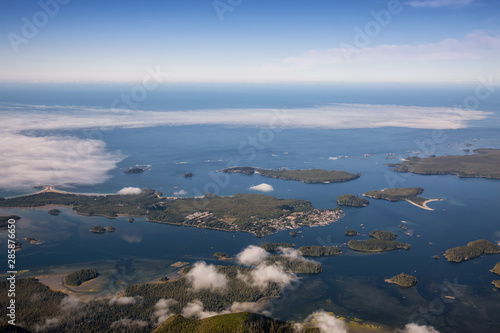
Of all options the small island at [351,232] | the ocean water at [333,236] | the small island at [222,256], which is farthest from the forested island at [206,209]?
the small island at [222,256]

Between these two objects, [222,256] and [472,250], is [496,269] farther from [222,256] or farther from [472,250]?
[222,256]

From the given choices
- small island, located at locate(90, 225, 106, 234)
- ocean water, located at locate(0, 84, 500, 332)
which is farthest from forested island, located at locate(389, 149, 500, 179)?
small island, located at locate(90, 225, 106, 234)

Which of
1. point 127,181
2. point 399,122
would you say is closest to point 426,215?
point 127,181

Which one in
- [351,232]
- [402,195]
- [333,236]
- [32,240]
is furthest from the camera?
[402,195]

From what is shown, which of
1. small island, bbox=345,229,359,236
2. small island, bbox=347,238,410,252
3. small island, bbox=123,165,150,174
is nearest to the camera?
small island, bbox=347,238,410,252

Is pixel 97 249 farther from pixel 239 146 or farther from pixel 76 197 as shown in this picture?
pixel 239 146

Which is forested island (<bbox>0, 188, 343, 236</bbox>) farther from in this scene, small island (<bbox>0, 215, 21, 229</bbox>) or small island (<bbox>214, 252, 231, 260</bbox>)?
small island (<bbox>214, 252, 231, 260</bbox>)

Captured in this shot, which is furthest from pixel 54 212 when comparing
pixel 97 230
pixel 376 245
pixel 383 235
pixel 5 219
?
pixel 383 235
